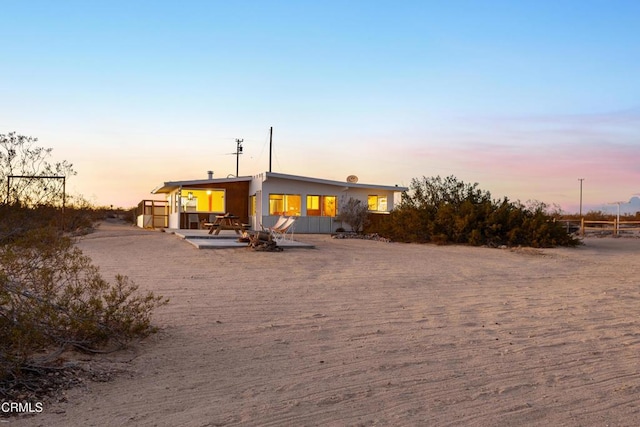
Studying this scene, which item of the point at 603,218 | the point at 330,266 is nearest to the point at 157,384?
the point at 330,266

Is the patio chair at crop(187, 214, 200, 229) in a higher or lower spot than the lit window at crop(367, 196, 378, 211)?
lower

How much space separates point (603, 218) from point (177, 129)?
33.1 m

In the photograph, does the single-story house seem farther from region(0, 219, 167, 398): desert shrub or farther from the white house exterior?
region(0, 219, 167, 398): desert shrub

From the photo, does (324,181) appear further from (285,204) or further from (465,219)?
(465,219)

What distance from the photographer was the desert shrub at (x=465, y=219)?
17.7 meters

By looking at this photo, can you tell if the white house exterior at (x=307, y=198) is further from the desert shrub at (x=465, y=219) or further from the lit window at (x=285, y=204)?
the desert shrub at (x=465, y=219)

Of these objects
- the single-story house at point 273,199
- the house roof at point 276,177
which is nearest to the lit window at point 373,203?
the single-story house at point 273,199

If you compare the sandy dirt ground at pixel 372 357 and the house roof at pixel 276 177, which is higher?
the house roof at pixel 276 177

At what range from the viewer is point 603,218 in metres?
40.2

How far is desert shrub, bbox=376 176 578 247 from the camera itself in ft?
58.0

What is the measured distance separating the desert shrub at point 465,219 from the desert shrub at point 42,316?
14921 mm

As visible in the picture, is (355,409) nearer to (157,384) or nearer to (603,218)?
(157,384)

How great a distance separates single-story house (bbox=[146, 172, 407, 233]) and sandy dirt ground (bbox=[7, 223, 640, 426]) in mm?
15092

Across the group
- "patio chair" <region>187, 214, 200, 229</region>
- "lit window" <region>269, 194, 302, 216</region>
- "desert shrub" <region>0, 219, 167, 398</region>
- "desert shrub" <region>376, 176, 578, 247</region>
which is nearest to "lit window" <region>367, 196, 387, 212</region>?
"lit window" <region>269, 194, 302, 216</region>
